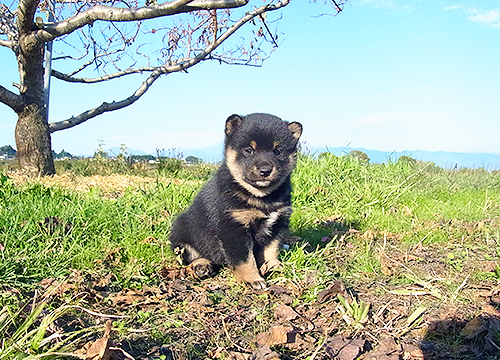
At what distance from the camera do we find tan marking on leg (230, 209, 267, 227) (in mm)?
3652

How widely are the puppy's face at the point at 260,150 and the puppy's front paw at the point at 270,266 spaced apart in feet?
2.03

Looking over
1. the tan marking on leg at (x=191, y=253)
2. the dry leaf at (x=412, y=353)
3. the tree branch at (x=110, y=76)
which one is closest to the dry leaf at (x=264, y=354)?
the dry leaf at (x=412, y=353)

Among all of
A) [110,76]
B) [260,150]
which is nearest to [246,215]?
[260,150]

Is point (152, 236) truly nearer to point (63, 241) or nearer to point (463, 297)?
point (63, 241)

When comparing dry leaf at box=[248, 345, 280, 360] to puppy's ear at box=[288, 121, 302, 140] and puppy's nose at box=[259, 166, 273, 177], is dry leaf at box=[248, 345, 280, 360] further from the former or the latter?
puppy's ear at box=[288, 121, 302, 140]

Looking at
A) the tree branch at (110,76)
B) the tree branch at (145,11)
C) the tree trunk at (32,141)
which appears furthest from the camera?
the tree branch at (110,76)

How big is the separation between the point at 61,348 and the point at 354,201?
5.06m

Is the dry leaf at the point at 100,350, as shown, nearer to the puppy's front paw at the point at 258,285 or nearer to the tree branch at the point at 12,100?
the puppy's front paw at the point at 258,285

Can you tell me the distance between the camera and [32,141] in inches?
371

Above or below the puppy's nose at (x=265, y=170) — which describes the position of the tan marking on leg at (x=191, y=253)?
below

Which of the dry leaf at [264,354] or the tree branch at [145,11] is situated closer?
the dry leaf at [264,354]

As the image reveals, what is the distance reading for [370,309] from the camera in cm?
301

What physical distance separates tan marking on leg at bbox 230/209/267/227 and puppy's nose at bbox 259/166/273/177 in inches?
14.1

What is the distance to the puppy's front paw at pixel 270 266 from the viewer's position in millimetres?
3773
